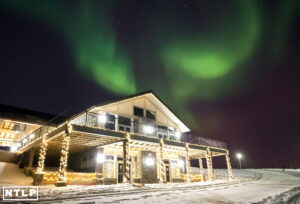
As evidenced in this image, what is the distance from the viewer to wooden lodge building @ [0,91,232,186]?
13.9m

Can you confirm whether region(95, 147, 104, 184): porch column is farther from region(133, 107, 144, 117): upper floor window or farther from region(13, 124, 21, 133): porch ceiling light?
region(13, 124, 21, 133): porch ceiling light

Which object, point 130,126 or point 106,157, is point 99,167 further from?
point 130,126

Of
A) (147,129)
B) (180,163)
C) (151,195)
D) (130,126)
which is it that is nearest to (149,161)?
(147,129)

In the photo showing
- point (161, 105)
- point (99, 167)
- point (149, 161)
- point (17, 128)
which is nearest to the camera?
point (99, 167)

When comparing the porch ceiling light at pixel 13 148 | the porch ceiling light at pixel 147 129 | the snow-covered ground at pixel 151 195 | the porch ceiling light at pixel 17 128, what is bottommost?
the snow-covered ground at pixel 151 195

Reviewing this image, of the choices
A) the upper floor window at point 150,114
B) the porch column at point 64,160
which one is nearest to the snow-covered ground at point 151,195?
the porch column at point 64,160

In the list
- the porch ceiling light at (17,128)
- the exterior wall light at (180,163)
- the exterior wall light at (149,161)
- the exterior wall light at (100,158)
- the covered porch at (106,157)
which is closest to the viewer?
the covered porch at (106,157)

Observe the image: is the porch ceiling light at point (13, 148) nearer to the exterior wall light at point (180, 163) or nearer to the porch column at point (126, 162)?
the porch column at point (126, 162)

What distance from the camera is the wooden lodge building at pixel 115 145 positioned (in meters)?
13.9

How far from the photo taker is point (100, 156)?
17.1m

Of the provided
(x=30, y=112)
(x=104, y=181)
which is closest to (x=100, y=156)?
(x=104, y=181)

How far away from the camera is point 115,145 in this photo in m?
16.8

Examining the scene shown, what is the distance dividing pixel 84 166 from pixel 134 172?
193 inches

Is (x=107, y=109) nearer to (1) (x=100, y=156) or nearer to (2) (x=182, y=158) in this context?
(1) (x=100, y=156)
